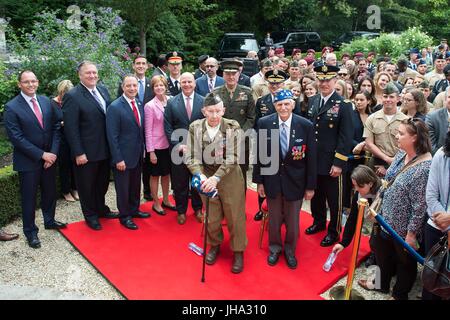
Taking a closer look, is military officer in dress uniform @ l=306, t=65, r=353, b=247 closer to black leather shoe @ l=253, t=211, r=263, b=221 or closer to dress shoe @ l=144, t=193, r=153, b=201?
black leather shoe @ l=253, t=211, r=263, b=221

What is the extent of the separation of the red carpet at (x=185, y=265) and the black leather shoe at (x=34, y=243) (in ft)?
1.08

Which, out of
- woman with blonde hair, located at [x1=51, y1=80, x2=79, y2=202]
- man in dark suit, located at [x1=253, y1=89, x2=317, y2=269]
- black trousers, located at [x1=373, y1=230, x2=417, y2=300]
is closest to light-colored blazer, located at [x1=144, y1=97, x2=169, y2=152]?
woman with blonde hair, located at [x1=51, y1=80, x2=79, y2=202]

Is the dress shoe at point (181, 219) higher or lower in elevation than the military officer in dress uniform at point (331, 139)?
lower

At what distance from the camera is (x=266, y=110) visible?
5.28 meters

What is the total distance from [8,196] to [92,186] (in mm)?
1086

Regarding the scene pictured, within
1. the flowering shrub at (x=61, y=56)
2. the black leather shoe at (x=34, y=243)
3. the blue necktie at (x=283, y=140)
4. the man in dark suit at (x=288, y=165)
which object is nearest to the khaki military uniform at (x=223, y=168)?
the man in dark suit at (x=288, y=165)

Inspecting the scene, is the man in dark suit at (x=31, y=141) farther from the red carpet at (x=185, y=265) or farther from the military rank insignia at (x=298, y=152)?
the military rank insignia at (x=298, y=152)

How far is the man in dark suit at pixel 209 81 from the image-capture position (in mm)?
6328

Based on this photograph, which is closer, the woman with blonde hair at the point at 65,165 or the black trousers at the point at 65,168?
the woman with blonde hair at the point at 65,165

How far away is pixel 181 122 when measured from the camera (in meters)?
5.22

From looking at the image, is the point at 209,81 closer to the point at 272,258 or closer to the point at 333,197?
the point at 333,197

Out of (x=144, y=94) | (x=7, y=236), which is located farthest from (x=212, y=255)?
(x=144, y=94)

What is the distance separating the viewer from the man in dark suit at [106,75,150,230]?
4980 millimetres
